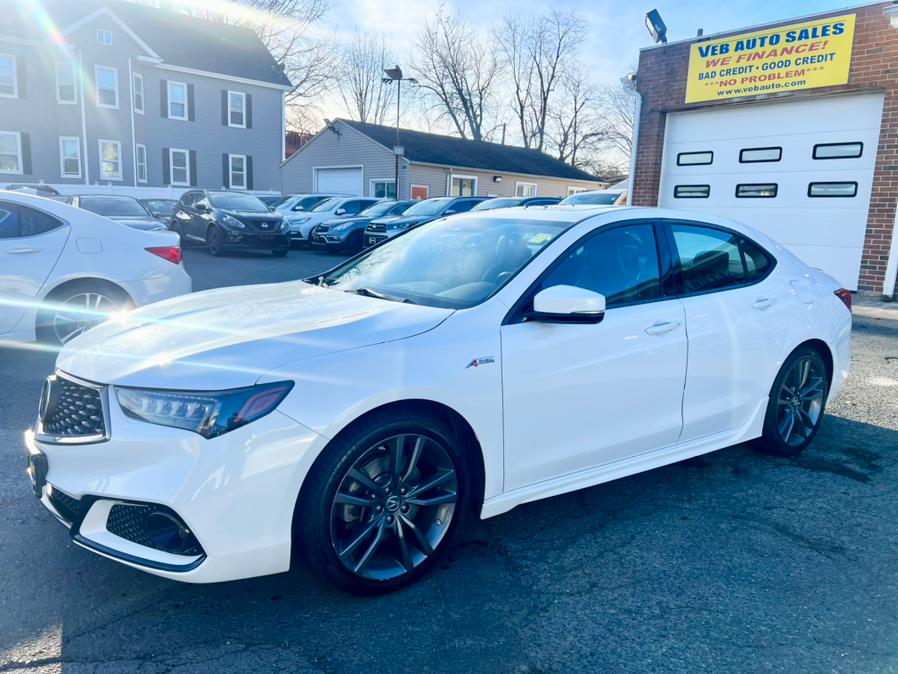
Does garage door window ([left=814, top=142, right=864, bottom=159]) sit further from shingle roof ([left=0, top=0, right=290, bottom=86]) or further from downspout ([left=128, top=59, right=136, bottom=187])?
shingle roof ([left=0, top=0, right=290, bottom=86])

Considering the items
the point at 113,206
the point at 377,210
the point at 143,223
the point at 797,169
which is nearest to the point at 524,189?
the point at 377,210

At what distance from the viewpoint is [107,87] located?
28062 millimetres

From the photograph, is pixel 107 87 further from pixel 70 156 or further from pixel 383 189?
pixel 383 189

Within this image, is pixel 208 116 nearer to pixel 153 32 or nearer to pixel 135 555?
pixel 153 32

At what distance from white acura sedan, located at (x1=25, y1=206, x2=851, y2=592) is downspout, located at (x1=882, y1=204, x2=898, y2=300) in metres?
8.13

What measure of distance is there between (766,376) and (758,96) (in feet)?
31.9

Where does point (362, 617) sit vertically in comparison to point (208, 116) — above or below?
below

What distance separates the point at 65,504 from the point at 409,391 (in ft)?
4.56

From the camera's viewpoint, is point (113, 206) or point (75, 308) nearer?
point (75, 308)

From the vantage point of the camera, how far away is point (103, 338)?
121 inches

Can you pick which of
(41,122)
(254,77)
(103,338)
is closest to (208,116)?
(254,77)

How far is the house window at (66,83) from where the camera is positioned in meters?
27.2

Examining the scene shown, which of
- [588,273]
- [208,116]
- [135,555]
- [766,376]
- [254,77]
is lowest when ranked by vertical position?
[135,555]

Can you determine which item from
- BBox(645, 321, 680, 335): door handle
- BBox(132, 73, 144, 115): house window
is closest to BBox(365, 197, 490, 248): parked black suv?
BBox(645, 321, 680, 335): door handle
